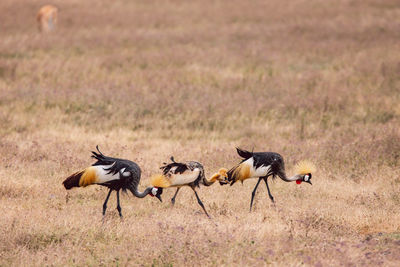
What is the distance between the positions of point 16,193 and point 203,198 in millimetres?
2875

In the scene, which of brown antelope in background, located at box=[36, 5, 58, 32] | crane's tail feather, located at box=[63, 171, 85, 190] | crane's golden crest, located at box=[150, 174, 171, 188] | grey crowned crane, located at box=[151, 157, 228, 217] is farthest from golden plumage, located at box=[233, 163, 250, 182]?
brown antelope in background, located at box=[36, 5, 58, 32]

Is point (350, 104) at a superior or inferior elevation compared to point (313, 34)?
inferior

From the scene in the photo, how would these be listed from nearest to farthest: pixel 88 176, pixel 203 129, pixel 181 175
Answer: pixel 88 176 → pixel 181 175 → pixel 203 129

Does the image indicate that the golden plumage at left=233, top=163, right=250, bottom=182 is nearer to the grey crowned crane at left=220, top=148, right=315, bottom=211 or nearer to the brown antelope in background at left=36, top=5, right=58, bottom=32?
the grey crowned crane at left=220, top=148, right=315, bottom=211

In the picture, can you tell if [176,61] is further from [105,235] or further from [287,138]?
[105,235]

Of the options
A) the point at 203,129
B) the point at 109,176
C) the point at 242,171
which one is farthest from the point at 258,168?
the point at 203,129

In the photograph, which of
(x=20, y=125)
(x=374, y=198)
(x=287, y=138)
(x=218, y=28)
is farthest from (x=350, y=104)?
(x=218, y=28)

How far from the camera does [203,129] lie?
44.8ft

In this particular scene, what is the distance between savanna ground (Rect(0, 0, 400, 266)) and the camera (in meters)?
7.15

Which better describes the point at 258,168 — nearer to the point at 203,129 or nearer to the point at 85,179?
the point at 85,179

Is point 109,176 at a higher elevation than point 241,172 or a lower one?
higher

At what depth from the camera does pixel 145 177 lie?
10.2 metres

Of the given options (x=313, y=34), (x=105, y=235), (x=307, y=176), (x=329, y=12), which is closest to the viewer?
(x=105, y=235)

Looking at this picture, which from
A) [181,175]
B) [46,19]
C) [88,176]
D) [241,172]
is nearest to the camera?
[88,176]
